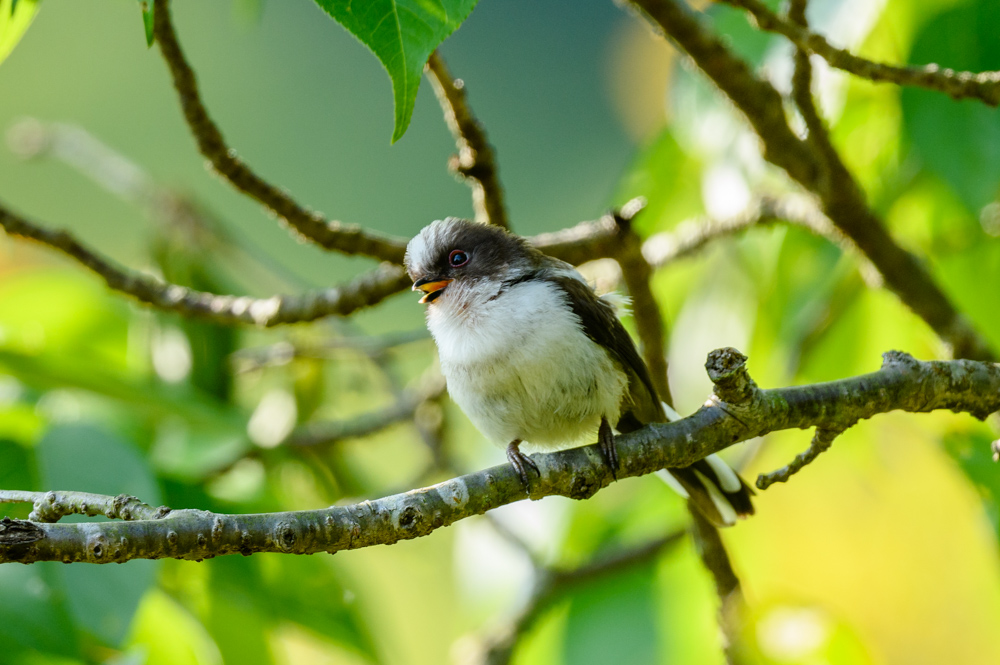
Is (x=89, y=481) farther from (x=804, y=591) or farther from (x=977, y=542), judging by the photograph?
(x=977, y=542)

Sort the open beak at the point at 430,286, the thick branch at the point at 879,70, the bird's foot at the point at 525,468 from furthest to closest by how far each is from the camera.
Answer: the open beak at the point at 430,286
the thick branch at the point at 879,70
the bird's foot at the point at 525,468

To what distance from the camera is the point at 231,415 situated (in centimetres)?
332

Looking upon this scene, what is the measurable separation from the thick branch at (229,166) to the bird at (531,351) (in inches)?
8.6

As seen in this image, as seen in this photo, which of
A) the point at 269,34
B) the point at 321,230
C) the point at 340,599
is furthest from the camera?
the point at 269,34

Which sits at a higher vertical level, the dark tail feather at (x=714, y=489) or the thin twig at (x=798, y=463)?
the dark tail feather at (x=714, y=489)

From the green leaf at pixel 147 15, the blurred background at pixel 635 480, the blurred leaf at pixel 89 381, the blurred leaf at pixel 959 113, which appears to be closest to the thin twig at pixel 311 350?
the blurred background at pixel 635 480

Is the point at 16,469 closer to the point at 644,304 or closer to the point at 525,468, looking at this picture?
the point at 525,468

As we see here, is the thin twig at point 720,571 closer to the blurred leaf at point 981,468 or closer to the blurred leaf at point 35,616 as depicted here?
the blurred leaf at point 981,468

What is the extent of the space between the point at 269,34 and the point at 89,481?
5994 millimetres

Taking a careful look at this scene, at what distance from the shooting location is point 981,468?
218cm

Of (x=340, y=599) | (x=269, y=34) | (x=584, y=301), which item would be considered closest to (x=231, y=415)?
(x=340, y=599)

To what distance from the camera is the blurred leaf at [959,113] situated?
8.14 feet

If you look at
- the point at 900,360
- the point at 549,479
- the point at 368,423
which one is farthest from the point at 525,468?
the point at 368,423

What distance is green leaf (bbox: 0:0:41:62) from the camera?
1488 millimetres
